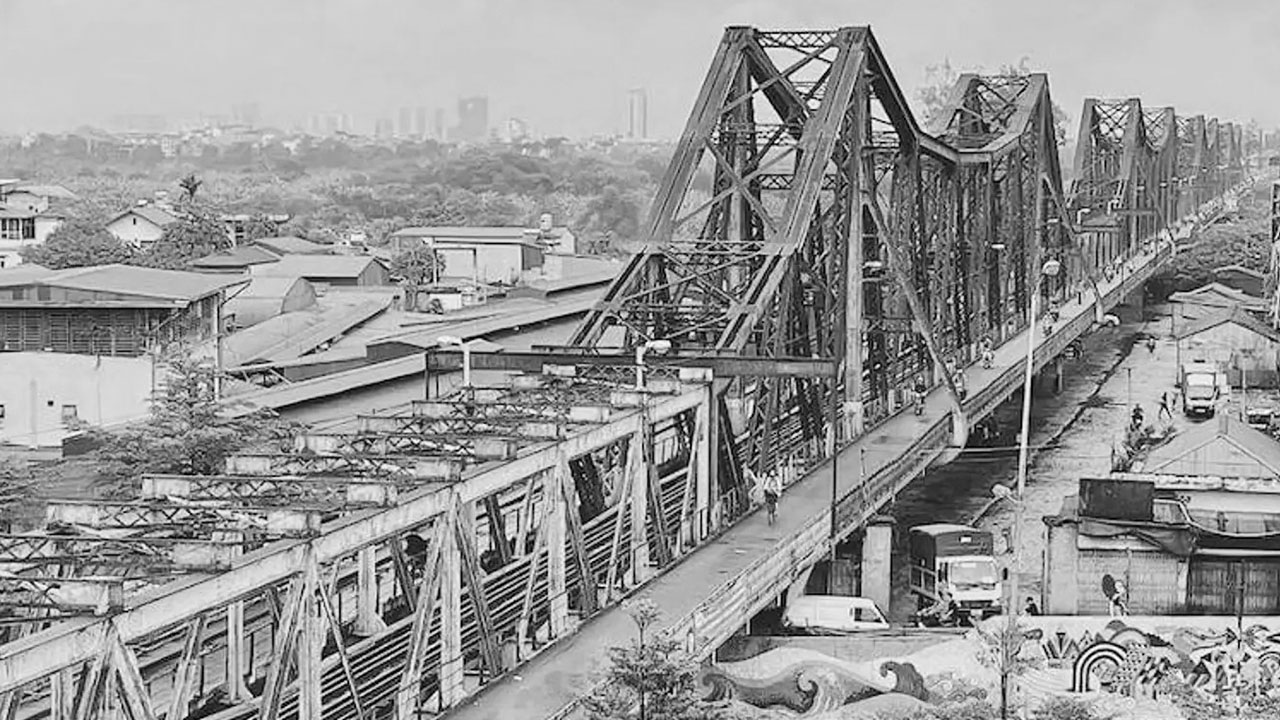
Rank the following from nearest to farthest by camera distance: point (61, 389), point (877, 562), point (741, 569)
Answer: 1. point (741, 569)
2. point (877, 562)
3. point (61, 389)

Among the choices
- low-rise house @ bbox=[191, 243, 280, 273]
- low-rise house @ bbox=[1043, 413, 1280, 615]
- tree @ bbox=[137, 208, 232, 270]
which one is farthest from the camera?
tree @ bbox=[137, 208, 232, 270]

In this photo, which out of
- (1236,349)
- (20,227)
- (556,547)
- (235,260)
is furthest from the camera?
(20,227)

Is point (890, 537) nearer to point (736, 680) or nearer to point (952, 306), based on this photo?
point (736, 680)

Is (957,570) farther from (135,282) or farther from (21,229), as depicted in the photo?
(21,229)

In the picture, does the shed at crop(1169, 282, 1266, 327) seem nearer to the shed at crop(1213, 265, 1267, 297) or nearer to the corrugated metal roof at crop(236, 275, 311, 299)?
the shed at crop(1213, 265, 1267, 297)

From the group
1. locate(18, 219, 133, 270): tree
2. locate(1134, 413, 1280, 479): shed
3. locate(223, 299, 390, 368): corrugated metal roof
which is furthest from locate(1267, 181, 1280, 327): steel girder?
locate(18, 219, 133, 270): tree

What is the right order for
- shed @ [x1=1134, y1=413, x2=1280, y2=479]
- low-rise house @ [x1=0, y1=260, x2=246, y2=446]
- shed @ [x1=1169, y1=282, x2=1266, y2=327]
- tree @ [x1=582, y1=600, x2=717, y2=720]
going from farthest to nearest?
shed @ [x1=1169, y1=282, x2=1266, y2=327], low-rise house @ [x1=0, y1=260, x2=246, y2=446], shed @ [x1=1134, y1=413, x2=1280, y2=479], tree @ [x1=582, y1=600, x2=717, y2=720]

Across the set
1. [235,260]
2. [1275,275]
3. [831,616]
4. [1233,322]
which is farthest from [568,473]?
[1275,275]
